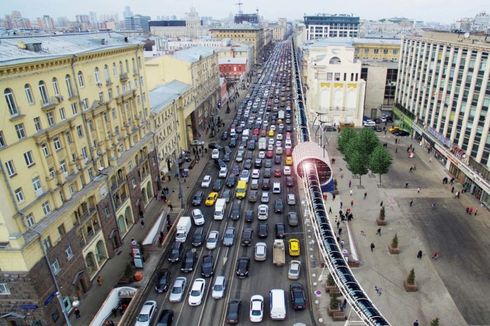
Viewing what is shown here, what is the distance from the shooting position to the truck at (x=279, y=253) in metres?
Answer: 43.8

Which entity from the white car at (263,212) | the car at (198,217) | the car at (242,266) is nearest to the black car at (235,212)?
the white car at (263,212)

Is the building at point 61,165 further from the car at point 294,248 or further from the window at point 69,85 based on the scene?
the car at point 294,248

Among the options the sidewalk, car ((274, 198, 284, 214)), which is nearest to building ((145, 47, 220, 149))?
car ((274, 198, 284, 214))

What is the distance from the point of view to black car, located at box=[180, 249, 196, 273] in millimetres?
43331

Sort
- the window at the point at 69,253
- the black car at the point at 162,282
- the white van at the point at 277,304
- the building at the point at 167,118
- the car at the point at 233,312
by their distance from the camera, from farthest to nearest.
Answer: the building at the point at 167,118
the black car at the point at 162,282
the window at the point at 69,253
the white van at the point at 277,304
the car at the point at 233,312

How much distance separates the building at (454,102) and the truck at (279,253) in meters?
34.0

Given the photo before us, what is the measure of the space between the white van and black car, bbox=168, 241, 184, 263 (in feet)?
46.5

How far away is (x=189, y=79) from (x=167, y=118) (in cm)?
1846

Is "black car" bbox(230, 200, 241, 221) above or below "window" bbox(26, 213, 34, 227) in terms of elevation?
below

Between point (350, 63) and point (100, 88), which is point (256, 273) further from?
point (350, 63)

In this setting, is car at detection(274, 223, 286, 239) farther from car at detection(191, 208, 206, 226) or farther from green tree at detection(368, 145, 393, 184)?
green tree at detection(368, 145, 393, 184)

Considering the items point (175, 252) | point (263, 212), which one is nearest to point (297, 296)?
point (175, 252)

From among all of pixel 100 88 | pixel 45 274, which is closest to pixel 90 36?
pixel 100 88

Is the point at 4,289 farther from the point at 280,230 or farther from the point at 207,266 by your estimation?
the point at 280,230
